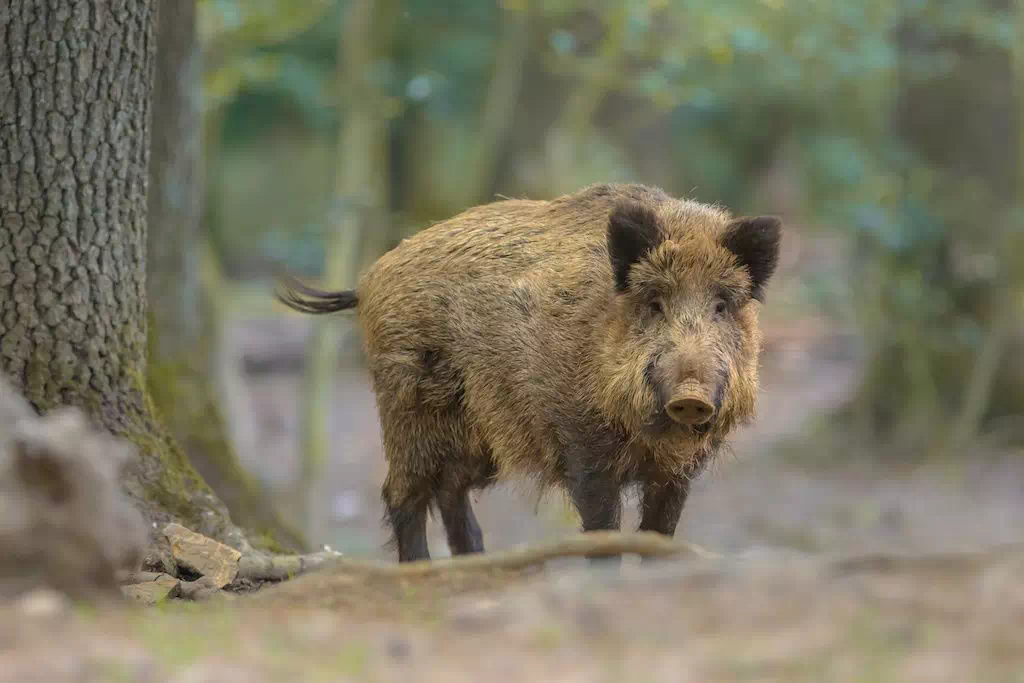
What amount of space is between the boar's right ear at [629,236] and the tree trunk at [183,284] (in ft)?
8.36

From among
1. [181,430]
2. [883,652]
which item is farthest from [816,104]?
Result: [883,652]

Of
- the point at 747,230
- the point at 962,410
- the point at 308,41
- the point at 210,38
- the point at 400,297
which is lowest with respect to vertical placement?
the point at 962,410

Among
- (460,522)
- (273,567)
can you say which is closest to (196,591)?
(273,567)

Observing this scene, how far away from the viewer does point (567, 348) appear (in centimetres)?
541

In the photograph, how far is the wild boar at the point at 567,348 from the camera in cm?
506

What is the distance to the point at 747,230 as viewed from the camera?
5180mm

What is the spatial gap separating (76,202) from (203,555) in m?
1.55

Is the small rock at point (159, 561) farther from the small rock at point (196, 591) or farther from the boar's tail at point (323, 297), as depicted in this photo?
the boar's tail at point (323, 297)

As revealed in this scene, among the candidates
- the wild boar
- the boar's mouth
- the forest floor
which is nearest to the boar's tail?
the wild boar

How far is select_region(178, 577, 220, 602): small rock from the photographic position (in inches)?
196

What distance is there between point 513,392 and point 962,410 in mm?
7790

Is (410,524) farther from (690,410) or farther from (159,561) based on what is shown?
(690,410)

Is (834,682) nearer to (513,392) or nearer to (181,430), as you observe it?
(513,392)

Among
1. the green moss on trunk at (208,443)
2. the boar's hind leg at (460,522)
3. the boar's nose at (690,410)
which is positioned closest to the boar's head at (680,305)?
the boar's nose at (690,410)
